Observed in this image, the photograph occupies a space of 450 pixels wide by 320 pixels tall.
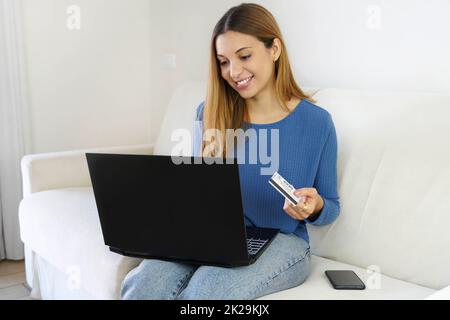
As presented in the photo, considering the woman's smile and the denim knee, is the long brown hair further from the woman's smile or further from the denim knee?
the denim knee

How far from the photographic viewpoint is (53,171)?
73.3 inches

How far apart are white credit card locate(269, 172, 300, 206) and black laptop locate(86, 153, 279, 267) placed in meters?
0.12

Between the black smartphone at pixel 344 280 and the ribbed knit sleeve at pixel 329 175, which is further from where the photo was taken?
the ribbed knit sleeve at pixel 329 175

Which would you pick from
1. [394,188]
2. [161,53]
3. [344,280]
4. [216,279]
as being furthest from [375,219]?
[161,53]

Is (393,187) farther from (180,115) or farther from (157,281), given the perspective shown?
(180,115)

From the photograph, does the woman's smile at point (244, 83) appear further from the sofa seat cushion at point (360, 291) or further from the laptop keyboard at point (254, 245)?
the sofa seat cushion at point (360, 291)

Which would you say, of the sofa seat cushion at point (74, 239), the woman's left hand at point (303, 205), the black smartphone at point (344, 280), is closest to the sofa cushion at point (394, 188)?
the black smartphone at point (344, 280)

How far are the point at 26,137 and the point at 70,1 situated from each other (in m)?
0.67

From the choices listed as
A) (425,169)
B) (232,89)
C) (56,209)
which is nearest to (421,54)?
(425,169)

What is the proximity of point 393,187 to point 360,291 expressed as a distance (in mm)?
296

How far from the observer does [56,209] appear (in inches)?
63.4

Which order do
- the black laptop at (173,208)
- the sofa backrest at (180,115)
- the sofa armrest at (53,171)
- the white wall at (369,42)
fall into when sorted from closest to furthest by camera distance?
1. the black laptop at (173,208)
2. the white wall at (369,42)
3. the sofa armrest at (53,171)
4. the sofa backrest at (180,115)

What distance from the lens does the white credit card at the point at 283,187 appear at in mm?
1042
